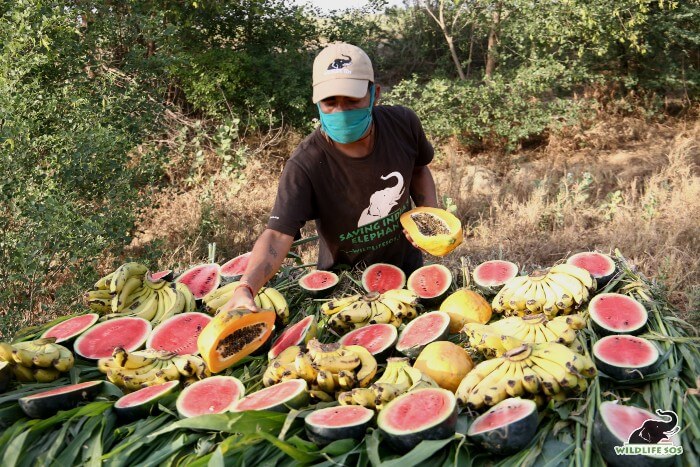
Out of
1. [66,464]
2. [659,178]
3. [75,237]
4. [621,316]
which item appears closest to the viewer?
[66,464]

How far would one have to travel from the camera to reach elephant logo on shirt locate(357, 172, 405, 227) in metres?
3.27

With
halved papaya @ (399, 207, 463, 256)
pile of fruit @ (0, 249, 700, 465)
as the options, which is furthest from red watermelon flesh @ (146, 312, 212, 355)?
halved papaya @ (399, 207, 463, 256)

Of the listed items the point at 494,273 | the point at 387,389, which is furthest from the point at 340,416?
the point at 494,273

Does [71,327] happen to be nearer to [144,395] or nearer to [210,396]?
[144,395]

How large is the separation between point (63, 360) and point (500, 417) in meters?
1.75

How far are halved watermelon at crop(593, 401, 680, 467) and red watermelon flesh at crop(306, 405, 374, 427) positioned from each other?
69cm

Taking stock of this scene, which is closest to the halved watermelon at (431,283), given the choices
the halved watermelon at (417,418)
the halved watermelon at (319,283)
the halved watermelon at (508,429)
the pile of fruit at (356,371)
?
the pile of fruit at (356,371)

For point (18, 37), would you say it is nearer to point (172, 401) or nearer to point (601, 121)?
point (172, 401)

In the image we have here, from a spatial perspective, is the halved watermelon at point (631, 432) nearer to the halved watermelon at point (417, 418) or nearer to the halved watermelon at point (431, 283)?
the halved watermelon at point (417, 418)

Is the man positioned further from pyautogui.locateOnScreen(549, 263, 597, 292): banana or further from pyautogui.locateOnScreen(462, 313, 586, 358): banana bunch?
pyautogui.locateOnScreen(462, 313, 586, 358): banana bunch

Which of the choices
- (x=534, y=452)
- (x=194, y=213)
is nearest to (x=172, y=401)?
(x=534, y=452)

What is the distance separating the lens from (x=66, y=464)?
6.15ft

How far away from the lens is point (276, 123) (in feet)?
32.5

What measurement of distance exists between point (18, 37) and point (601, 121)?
9016mm
